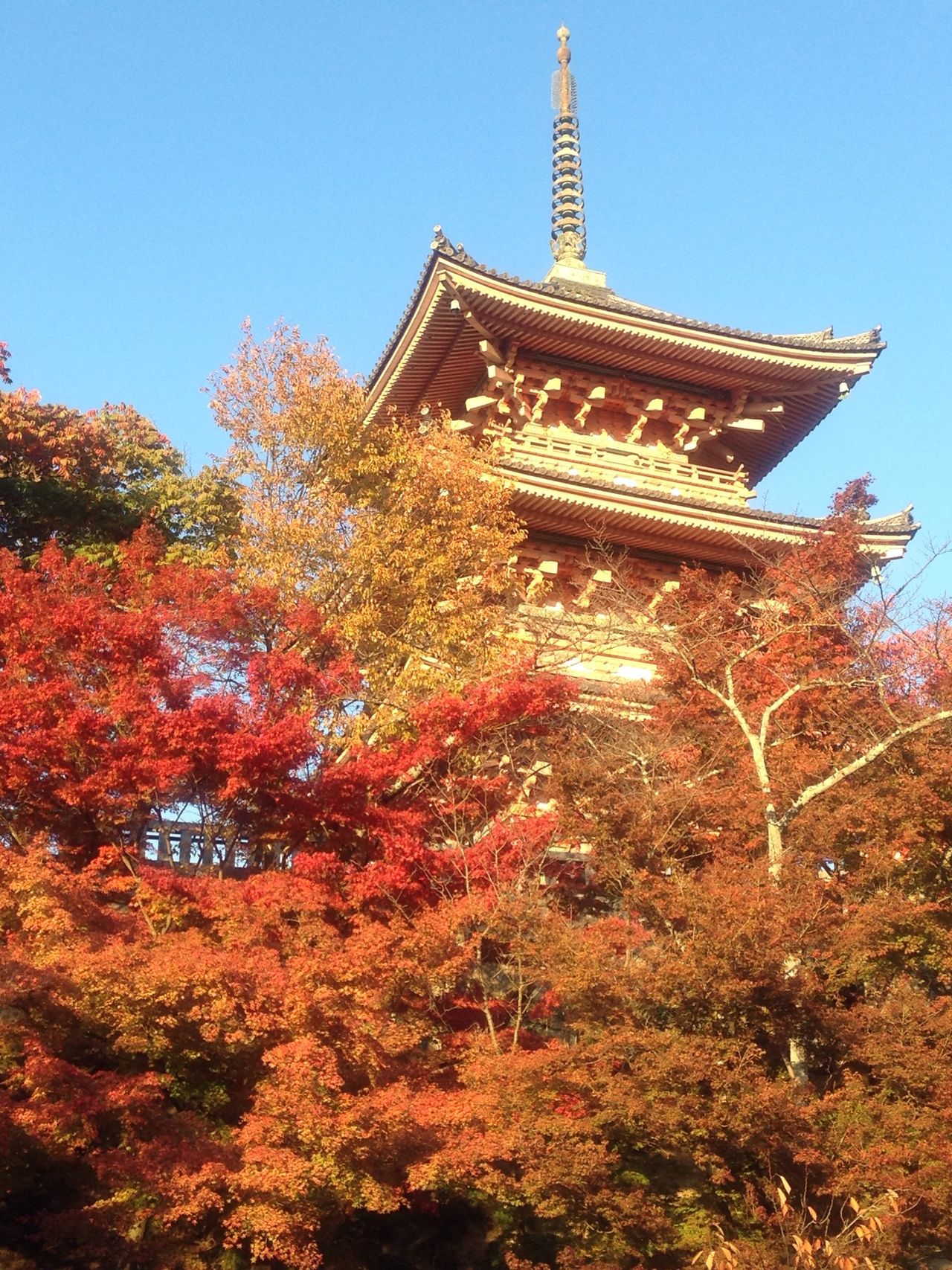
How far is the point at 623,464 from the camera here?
22.1 meters

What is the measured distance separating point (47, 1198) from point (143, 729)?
4.18 meters

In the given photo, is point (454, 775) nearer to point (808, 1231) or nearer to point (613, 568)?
point (808, 1231)

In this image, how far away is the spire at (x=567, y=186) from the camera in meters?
28.8

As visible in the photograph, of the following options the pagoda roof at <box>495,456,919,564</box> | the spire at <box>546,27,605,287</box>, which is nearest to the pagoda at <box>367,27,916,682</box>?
the pagoda roof at <box>495,456,919,564</box>

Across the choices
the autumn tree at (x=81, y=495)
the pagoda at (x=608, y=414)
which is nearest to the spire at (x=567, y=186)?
the pagoda at (x=608, y=414)

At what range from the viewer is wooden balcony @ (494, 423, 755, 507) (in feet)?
70.8

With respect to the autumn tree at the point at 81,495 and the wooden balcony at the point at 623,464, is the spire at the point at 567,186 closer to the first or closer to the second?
the wooden balcony at the point at 623,464

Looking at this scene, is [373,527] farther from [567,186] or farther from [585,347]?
[567,186]

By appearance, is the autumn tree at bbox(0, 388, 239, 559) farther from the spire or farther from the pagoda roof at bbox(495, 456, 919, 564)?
the spire

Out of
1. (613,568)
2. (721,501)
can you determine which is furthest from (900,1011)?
(721,501)

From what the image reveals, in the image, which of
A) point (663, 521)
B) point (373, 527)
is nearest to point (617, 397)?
point (663, 521)

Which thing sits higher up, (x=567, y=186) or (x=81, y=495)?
(x=567, y=186)

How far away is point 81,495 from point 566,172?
20.7 meters

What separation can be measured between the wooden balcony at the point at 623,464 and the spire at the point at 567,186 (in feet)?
24.8
